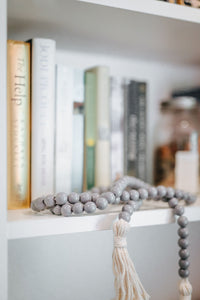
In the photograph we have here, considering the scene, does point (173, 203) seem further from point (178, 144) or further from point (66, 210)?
point (178, 144)

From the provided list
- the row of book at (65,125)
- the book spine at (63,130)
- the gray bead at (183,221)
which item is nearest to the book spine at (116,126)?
the row of book at (65,125)

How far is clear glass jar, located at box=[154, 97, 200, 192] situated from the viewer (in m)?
0.86

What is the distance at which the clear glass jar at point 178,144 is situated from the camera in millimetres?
863

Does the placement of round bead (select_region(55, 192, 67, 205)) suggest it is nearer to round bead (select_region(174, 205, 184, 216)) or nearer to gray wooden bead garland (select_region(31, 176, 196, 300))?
gray wooden bead garland (select_region(31, 176, 196, 300))

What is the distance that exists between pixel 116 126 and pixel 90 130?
88 millimetres

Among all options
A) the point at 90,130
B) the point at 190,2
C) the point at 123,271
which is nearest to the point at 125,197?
the point at 123,271

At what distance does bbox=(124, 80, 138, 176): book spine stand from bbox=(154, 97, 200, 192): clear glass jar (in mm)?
113

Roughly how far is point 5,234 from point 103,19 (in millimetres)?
404

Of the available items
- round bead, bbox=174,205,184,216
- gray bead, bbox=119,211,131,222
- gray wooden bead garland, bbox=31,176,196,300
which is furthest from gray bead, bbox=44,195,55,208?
round bead, bbox=174,205,184,216

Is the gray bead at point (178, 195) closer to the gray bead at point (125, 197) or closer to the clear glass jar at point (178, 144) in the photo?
the gray bead at point (125, 197)

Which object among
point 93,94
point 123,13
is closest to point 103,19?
Result: point 123,13

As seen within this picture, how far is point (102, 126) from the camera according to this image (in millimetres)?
781

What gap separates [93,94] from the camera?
2.55 feet

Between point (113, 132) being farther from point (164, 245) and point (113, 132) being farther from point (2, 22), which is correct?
point (2, 22)
